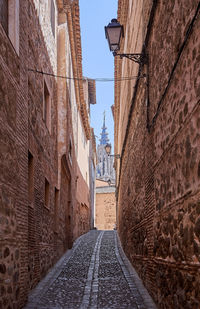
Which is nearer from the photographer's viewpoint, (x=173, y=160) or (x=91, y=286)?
(x=173, y=160)

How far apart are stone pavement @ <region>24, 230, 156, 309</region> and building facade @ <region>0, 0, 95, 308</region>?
1.06ft

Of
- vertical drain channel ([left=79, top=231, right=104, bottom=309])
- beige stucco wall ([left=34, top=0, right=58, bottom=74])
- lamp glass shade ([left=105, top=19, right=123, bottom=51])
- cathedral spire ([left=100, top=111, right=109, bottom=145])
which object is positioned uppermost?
cathedral spire ([left=100, top=111, right=109, bottom=145])

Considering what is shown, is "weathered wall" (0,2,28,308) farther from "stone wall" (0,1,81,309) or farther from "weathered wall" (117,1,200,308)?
"weathered wall" (117,1,200,308)

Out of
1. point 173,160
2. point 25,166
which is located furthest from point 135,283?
point 173,160

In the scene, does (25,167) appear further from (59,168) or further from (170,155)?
(59,168)

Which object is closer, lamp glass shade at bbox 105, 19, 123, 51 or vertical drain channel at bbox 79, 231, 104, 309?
vertical drain channel at bbox 79, 231, 104, 309

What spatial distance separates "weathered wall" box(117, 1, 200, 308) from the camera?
4.00m

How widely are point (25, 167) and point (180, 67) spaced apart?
3.57 metres

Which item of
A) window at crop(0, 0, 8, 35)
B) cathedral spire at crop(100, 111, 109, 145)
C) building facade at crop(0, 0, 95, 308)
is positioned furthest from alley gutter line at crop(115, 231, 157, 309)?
cathedral spire at crop(100, 111, 109, 145)

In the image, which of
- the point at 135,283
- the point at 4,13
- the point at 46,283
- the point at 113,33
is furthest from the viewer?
the point at 46,283

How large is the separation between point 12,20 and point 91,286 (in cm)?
542

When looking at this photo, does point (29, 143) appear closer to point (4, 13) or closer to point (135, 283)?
point (4, 13)

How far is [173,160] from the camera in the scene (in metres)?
5.05

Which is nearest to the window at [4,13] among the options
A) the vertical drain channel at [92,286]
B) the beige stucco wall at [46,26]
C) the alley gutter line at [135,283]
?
the beige stucco wall at [46,26]
